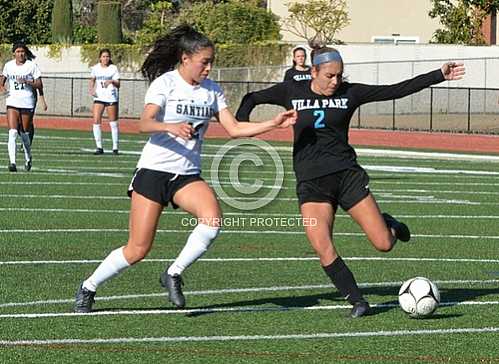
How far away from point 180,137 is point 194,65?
0.68 meters

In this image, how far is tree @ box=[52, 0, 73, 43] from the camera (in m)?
57.2

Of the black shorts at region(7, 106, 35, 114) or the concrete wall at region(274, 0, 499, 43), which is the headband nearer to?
the black shorts at region(7, 106, 35, 114)

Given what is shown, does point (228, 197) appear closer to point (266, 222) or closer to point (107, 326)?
point (266, 222)

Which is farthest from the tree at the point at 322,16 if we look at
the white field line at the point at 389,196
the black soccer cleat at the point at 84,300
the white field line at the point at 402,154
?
the black soccer cleat at the point at 84,300

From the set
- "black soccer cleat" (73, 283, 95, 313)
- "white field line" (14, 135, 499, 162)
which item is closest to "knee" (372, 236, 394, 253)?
"black soccer cleat" (73, 283, 95, 313)

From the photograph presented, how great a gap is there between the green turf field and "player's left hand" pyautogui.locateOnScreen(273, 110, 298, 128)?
1344 millimetres

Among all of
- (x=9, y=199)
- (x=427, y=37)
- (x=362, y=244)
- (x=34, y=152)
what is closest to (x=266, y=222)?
(x=362, y=244)

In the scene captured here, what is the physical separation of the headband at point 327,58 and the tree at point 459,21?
4146 cm

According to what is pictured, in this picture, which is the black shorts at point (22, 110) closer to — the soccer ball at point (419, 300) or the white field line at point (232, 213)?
the white field line at point (232, 213)

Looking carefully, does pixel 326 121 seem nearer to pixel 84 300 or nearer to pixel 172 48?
pixel 172 48

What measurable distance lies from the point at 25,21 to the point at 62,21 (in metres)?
5.04

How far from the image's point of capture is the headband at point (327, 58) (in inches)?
375

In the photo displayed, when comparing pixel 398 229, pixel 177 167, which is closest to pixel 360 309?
pixel 398 229

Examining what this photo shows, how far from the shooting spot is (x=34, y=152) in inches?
1073
